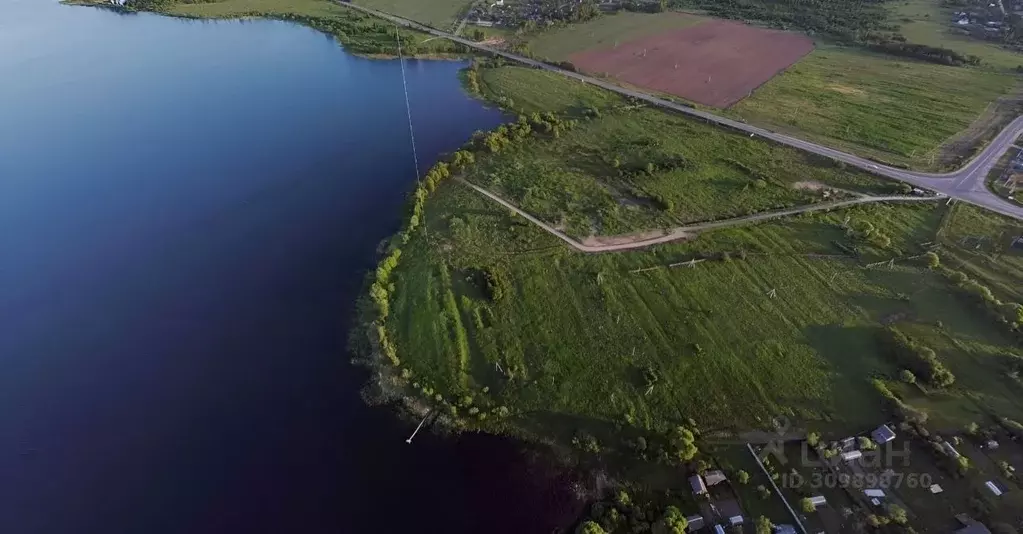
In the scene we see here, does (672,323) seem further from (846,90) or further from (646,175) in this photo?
(846,90)

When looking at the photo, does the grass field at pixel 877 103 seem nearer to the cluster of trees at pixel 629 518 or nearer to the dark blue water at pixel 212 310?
the dark blue water at pixel 212 310

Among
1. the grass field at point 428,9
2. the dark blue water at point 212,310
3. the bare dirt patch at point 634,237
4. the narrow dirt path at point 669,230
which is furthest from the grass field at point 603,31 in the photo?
the bare dirt patch at point 634,237

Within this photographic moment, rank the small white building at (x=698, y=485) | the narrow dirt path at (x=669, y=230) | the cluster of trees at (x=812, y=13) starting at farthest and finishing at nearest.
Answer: the cluster of trees at (x=812, y=13), the narrow dirt path at (x=669, y=230), the small white building at (x=698, y=485)

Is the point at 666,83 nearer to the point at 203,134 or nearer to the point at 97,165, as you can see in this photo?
the point at 203,134

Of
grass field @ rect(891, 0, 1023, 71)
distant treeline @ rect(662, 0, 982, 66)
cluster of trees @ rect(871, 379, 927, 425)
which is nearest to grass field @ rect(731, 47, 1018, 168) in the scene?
distant treeline @ rect(662, 0, 982, 66)

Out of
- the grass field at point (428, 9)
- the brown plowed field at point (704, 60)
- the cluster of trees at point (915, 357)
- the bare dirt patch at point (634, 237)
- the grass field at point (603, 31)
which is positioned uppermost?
the grass field at point (428, 9)

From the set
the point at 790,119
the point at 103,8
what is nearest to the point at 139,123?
the point at 103,8

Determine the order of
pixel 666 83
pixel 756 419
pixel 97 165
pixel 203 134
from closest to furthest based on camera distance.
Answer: pixel 756 419 → pixel 97 165 → pixel 203 134 → pixel 666 83
